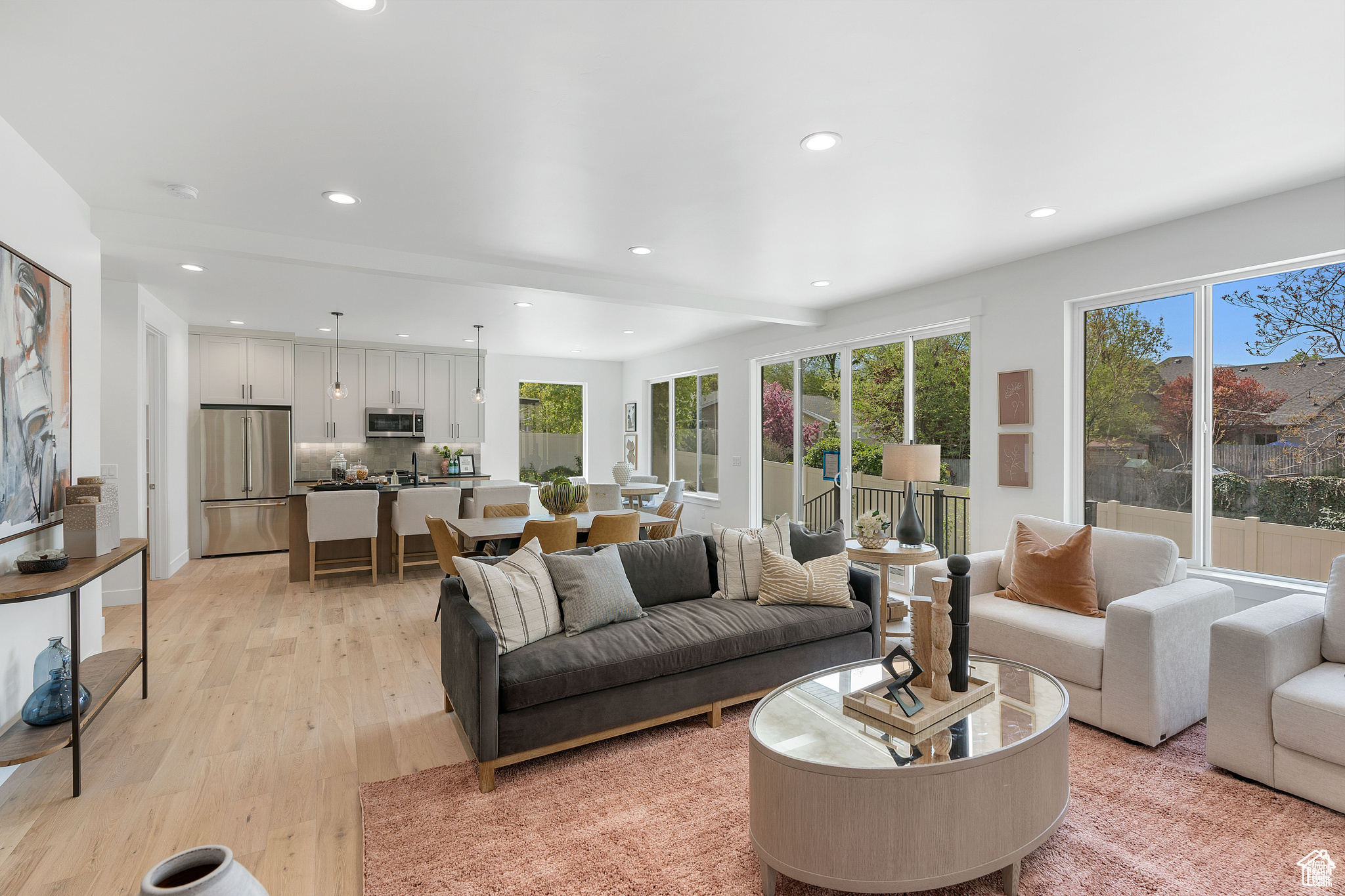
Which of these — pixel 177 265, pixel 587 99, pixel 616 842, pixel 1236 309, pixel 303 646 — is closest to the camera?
pixel 616 842

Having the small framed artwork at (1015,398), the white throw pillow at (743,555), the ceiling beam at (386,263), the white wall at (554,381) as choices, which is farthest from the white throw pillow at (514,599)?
the white wall at (554,381)

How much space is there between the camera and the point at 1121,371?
12.8ft

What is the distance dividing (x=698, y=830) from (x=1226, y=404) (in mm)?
3562

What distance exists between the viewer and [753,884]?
6.08ft

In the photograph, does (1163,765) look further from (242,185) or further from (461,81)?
(242,185)

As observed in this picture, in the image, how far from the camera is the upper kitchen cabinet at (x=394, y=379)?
795cm

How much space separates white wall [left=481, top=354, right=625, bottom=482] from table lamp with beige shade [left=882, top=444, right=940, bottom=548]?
20.4ft

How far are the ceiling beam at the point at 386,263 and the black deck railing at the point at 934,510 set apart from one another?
1957 mm

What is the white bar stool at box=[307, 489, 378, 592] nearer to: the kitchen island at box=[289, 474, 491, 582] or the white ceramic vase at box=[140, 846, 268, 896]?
the kitchen island at box=[289, 474, 491, 582]

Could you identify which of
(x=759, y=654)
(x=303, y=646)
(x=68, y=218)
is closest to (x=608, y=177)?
(x=759, y=654)

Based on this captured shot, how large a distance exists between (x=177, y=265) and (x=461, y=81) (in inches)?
142

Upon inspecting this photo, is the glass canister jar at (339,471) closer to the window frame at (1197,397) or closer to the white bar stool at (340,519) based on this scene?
the white bar stool at (340,519)

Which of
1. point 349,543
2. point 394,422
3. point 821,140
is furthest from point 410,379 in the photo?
point 821,140

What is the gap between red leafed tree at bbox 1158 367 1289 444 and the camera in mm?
3346
